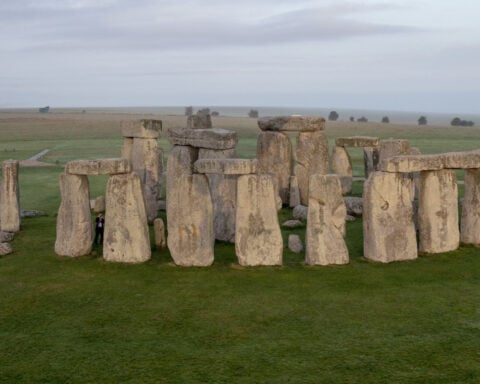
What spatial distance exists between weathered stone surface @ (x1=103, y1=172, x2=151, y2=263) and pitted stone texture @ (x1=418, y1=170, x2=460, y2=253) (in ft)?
21.6

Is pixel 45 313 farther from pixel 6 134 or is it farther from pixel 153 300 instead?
pixel 6 134

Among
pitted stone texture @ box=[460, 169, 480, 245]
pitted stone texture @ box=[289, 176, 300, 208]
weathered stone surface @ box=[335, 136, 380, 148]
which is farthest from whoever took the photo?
weathered stone surface @ box=[335, 136, 380, 148]

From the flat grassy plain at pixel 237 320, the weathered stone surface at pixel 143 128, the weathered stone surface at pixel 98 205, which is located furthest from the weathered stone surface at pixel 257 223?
the weathered stone surface at pixel 98 205

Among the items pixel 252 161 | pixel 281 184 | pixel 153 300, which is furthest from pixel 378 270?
pixel 281 184

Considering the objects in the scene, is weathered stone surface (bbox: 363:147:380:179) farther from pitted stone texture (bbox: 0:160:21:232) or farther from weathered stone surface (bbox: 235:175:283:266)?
pitted stone texture (bbox: 0:160:21:232)

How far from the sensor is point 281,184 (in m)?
21.2

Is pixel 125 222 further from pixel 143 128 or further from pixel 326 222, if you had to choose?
pixel 143 128

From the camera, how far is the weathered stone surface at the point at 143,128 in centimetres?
1867

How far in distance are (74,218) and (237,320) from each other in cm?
554

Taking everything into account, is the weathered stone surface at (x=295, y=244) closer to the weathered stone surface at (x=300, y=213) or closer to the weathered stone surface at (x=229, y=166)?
the weathered stone surface at (x=229, y=166)

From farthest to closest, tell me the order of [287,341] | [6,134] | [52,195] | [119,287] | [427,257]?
[6,134] → [52,195] → [427,257] → [119,287] → [287,341]

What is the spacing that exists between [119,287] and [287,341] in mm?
4166

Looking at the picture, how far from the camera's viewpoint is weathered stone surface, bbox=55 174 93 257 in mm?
13727

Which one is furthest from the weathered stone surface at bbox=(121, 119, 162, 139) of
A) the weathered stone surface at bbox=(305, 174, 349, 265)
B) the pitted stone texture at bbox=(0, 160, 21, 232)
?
the weathered stone surface at bbox=(305, 174, 349, 265)
